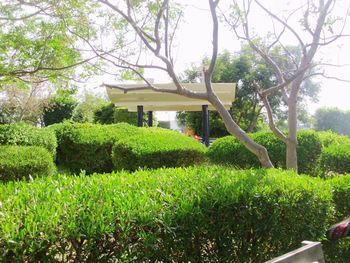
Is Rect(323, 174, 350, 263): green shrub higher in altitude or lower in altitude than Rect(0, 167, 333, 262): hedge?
lower

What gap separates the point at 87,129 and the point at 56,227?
8.84 meters

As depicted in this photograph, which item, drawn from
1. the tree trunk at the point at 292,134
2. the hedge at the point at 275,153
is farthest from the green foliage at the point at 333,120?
the tree trunk at the point at 292,134

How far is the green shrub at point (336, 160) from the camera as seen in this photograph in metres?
6.90

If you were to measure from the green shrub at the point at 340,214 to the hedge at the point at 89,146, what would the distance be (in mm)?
6422

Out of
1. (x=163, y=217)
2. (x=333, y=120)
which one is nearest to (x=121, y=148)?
(x=163, y=217)

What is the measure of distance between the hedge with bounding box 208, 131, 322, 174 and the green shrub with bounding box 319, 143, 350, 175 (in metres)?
0.32

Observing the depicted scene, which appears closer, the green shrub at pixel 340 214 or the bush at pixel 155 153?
the green shrub at pixel 340 214

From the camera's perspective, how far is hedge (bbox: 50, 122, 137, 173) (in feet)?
32.5

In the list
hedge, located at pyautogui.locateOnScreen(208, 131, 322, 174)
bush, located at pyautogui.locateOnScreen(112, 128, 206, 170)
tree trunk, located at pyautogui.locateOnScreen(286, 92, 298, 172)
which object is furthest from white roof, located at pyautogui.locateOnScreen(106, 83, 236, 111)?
tree trunk, located at pyautogui.locateOnScreen(286, 92, 298, 172)

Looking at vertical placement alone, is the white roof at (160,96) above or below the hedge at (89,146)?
above

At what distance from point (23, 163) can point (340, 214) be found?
213 inches

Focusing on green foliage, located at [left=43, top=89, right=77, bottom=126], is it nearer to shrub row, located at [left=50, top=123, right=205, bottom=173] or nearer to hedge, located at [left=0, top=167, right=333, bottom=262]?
shrub row, located at [left=50, top=123, right=205, bottom=173]

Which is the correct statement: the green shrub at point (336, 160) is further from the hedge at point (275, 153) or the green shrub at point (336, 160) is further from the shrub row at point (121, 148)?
the shrub row at point (121, 148)

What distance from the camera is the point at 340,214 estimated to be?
408cm
